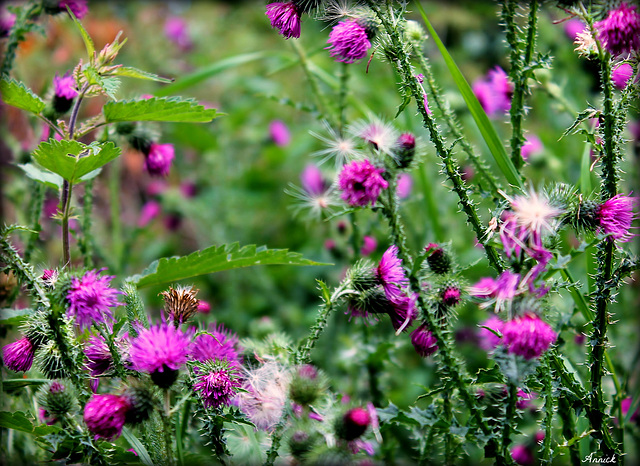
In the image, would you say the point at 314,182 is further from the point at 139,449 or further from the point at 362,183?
the point at 139,449

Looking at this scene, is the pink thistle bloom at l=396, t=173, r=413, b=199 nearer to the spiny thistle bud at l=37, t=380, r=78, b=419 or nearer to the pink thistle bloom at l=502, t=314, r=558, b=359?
the pink thistle bloom at l=502, t=314, r=558, b=359

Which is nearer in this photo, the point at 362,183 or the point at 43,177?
the point at 362,183

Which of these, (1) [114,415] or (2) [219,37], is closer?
(1) [114,415]

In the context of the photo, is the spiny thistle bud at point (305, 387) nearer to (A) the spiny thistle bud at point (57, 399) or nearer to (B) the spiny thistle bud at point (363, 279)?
(B) the spiny thistle bud at point (363, 279)

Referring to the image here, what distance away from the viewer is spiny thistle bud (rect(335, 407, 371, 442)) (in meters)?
1.23

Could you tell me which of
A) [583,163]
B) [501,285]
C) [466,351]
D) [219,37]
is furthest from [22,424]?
[219,37]

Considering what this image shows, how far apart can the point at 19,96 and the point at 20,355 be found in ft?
2.26

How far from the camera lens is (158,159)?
1.99 metres

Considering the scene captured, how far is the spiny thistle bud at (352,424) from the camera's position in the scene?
48.6 inches

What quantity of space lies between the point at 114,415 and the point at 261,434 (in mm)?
653

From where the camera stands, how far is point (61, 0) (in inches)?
Answer: 78.8

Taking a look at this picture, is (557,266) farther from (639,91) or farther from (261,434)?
(261,434)

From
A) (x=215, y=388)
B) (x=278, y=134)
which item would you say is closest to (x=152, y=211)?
(x=278, y=134)

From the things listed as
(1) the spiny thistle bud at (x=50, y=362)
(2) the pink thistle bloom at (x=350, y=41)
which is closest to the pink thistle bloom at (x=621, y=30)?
(2) the pink thistle bloom at (x=350, y=41)
